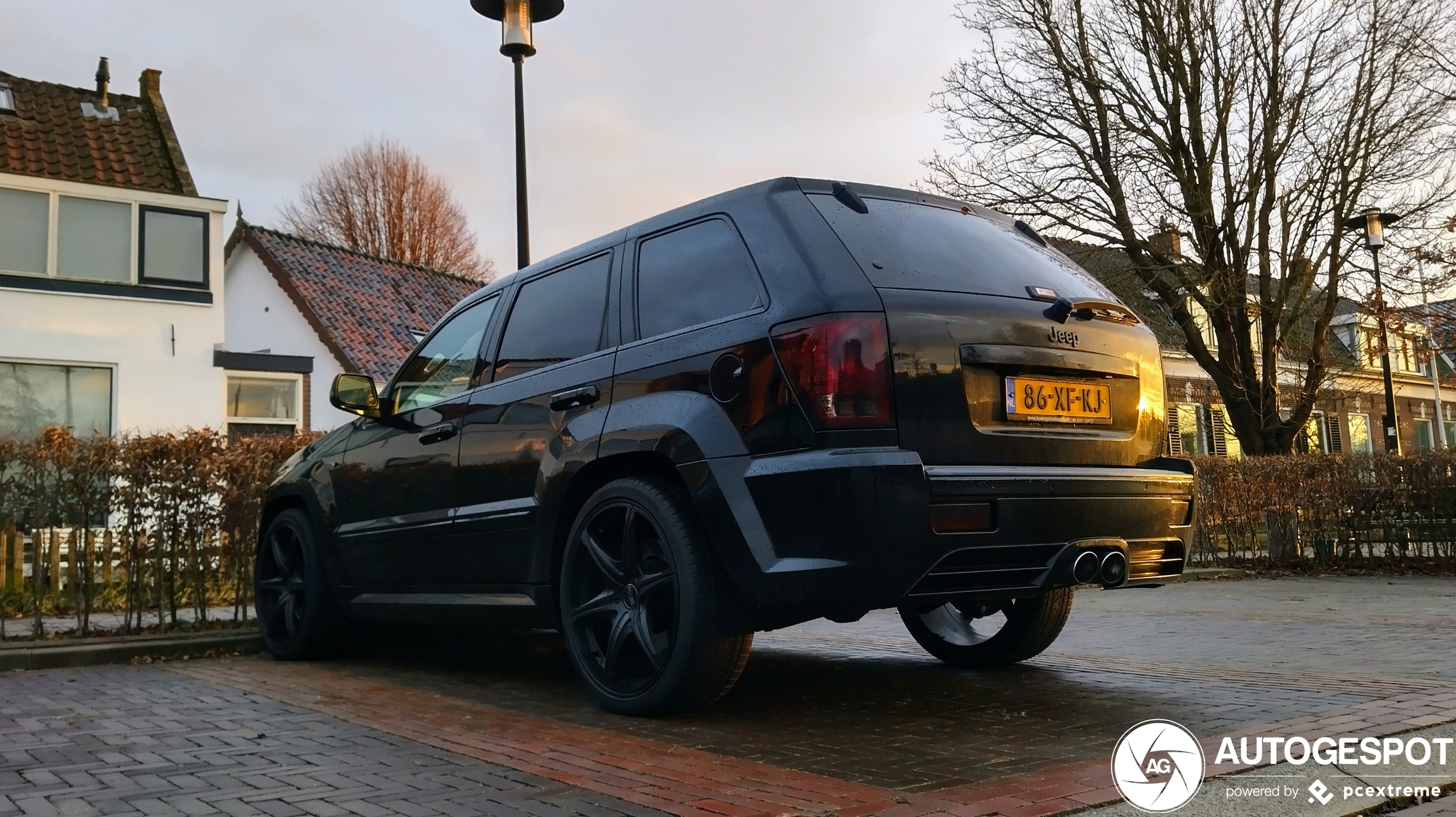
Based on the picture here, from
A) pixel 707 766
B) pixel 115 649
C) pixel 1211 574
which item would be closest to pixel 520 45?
pixel 115 649

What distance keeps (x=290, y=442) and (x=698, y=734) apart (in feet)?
18.4

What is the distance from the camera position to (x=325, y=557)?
6.60 m

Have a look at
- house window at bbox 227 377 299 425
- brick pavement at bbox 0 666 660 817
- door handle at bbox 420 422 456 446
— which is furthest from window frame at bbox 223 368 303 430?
brick pavement at bbox 0 666 660 817

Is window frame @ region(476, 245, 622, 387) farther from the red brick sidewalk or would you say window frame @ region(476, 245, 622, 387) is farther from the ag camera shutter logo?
the ag camera shutter logo

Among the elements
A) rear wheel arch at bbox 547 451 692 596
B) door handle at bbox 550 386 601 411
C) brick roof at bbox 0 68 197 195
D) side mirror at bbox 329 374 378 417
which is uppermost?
brick roof at bbox 0 68 197 195

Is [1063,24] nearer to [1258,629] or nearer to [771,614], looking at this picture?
[1258,629]

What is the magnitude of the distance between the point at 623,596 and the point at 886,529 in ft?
4.00

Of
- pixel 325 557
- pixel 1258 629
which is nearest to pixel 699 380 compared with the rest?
pixel 325 557

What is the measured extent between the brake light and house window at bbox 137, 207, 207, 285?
60.8 feet

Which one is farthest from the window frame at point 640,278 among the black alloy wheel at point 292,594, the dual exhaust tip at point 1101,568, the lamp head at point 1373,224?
the lamp head at point 1373,224

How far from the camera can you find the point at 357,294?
28.6m

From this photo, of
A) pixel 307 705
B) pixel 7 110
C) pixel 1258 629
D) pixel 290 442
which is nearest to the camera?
pixel 307 705

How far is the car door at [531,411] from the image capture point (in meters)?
4.84

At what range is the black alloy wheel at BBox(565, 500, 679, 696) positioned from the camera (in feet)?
14.5
